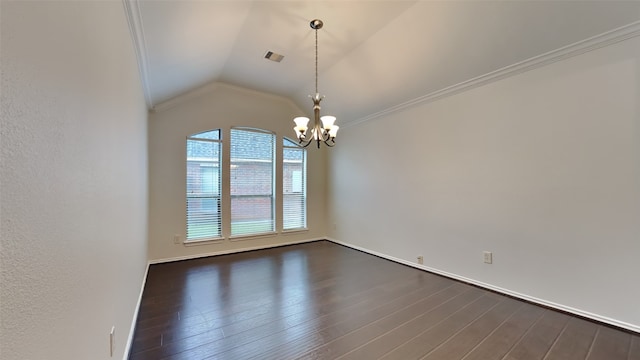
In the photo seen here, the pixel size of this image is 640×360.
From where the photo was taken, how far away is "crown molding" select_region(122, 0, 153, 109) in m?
1.85

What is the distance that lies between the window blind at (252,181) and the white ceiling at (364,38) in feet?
4.08

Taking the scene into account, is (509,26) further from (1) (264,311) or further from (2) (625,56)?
(1) (264,311)

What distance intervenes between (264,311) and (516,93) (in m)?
3.51

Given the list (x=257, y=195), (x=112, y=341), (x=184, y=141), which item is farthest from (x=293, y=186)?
(x=112, y=341)

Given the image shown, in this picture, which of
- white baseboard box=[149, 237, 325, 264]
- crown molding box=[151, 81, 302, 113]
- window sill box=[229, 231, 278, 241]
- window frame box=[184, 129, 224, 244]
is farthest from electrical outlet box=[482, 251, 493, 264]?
crown molding box=[151, 81, 302, 113]

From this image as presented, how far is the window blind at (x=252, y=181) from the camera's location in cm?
491

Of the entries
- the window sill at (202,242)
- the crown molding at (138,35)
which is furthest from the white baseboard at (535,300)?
the crown molding at (138,35)

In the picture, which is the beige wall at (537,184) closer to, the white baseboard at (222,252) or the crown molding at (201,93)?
the white baseboard at (222,252)

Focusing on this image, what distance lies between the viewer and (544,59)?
8.83ft

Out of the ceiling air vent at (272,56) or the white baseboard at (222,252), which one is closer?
the ceiling air vent at (272,56)

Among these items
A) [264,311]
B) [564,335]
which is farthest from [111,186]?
[564,335]

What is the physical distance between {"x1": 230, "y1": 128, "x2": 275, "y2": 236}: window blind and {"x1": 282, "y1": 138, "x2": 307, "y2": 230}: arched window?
0.26 m

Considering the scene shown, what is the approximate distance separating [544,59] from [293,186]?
4.27 metres

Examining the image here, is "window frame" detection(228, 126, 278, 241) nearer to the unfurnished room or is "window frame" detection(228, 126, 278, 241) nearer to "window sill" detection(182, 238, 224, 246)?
the unfurnished room
